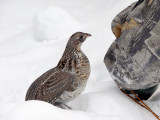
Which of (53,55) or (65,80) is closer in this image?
(65,80)

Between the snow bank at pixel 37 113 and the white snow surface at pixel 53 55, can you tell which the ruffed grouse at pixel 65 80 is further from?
the snow bank at pixel 37 113

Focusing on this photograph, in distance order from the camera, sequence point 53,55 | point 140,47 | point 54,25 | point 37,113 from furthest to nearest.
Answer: point 54,25, point 53,55, point 140,47, point 37,113

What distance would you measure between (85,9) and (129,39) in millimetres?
3624

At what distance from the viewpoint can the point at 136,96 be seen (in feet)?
9.09

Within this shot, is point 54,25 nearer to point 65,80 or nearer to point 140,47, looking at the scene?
point 65,80

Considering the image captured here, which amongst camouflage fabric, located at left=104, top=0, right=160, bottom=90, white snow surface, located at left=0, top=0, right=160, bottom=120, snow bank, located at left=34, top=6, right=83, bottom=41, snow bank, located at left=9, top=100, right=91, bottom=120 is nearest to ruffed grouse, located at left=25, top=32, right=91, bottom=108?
white snow surface, located at left=0, top=0, right=160, bottom=120

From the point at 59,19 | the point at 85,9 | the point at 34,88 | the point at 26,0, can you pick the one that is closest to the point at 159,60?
the point at 34,88

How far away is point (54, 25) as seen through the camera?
4.98m

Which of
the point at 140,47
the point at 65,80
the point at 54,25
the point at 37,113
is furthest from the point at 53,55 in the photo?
the point at 37,113

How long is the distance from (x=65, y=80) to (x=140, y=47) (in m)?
0.59

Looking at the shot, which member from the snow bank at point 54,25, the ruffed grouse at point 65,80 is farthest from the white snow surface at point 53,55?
the ruffed grouse at point 65,80

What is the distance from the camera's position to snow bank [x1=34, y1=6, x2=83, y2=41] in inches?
194

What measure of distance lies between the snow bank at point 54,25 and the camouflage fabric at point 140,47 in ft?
7.67

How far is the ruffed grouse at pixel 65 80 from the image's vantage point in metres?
2.56
